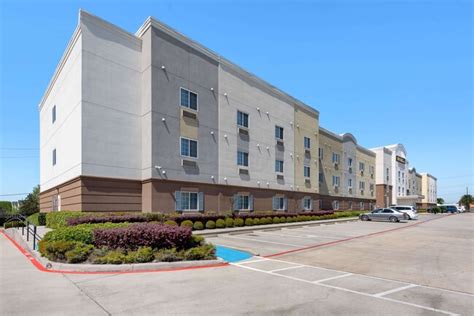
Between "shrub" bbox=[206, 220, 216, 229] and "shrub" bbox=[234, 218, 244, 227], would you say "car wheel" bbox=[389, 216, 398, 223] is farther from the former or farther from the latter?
"shrub" bbox=[206, 220, 216, 229]

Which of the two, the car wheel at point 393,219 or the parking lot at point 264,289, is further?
the car wheel at point 393,219

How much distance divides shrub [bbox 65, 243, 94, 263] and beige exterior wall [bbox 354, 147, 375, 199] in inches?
2011

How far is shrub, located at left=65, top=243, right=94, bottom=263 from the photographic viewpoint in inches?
403

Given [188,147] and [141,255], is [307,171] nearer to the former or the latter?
[188,147]

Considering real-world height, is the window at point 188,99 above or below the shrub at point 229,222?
above

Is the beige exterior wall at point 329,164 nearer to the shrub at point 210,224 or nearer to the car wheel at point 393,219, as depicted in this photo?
the car wheel at point 393,219

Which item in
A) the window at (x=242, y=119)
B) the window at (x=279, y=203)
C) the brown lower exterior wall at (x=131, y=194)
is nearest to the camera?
the brown lower exterior wall at (x=131, y=194)

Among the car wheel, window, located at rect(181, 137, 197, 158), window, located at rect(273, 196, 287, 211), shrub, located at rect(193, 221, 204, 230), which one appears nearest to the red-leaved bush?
shrub, located at rect(193, 221, 204, 230)

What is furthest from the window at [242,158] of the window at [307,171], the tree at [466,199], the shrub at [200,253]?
the tree at [466,199]

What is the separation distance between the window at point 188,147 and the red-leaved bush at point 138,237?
13832mm

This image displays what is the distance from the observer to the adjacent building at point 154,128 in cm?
2197

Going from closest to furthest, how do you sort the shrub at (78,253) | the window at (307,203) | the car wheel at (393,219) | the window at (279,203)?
the shrub at (78,253) < the window at (279,203) < the car wheel at (393,219) < the window at (307,203)

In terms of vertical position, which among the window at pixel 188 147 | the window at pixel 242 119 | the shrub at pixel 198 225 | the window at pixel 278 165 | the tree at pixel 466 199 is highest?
the window at pixel 242 119

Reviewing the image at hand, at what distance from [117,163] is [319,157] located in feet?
97.8
